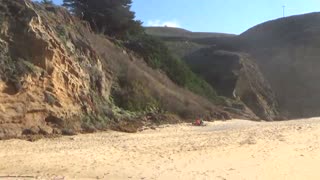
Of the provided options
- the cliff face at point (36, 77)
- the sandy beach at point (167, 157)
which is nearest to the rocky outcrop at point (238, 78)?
the cliff face at point (36, 77)

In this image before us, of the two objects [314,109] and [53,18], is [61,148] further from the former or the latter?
[314,109]

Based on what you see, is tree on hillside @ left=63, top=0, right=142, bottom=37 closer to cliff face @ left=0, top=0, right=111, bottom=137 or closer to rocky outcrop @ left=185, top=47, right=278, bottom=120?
rocky outcrop @ left=185, top=47, right=278, bottom=120

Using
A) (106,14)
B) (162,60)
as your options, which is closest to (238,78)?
(162,60)

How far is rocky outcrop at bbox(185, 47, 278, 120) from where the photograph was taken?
54281 millimetres

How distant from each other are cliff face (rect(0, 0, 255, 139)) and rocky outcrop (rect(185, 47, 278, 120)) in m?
19.3

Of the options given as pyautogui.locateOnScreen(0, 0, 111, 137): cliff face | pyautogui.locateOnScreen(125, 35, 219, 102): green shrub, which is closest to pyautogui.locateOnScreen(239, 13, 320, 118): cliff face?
pyautogui.locateOnScreen(125, 35, 219, 102): green shrub

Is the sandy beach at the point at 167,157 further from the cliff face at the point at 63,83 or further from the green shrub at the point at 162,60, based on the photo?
the green shrub at the point at 162,60

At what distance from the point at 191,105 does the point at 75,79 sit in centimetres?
1194

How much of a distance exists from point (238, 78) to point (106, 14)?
18263mm

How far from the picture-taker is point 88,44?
31047mm

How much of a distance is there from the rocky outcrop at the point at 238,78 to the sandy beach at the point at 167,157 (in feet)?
101

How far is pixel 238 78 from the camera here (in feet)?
186

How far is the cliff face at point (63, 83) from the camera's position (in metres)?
22.5

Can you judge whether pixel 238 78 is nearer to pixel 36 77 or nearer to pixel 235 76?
pixel 235 76
